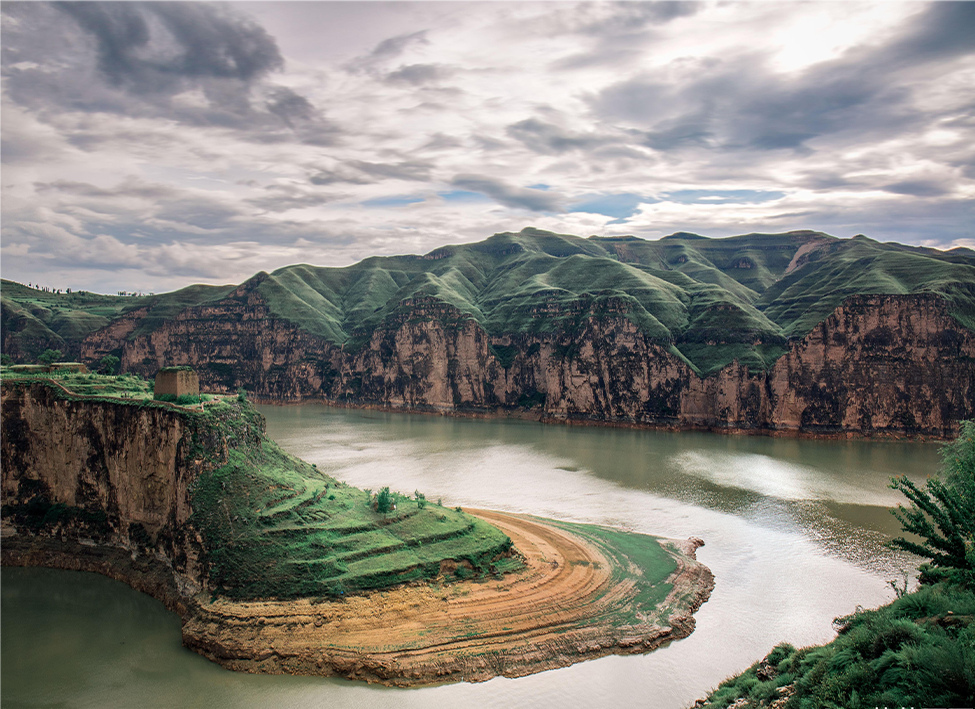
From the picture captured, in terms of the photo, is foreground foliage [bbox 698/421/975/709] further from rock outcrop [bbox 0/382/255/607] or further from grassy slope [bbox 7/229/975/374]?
grassy slope [bbox 7/229/975/374]

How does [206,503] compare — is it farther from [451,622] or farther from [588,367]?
[588,367]

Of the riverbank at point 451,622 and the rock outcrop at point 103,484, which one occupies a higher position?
the rock outcrop at point 103,484

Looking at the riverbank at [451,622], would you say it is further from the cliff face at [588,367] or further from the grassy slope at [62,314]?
the grassy slope at [62,314]

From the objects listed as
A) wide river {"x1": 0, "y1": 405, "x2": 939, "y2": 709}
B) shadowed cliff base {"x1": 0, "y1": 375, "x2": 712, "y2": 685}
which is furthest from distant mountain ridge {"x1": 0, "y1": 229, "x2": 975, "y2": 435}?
shadowed cliff base {"x1": 0, "y1": 375, "x2": 712, "y2": 685}

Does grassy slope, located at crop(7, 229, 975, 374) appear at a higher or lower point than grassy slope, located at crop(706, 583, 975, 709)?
higher

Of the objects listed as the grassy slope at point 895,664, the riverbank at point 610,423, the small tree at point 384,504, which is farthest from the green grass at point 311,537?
the riverbank at point 610,423

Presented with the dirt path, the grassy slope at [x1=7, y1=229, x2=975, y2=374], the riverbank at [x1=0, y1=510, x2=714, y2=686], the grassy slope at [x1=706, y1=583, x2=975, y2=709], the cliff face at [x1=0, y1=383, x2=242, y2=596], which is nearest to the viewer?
the grassy slope at [x1=706, y1=583, x2=975, y2=709]

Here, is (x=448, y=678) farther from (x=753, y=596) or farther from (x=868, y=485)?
(x=868, y=485)
